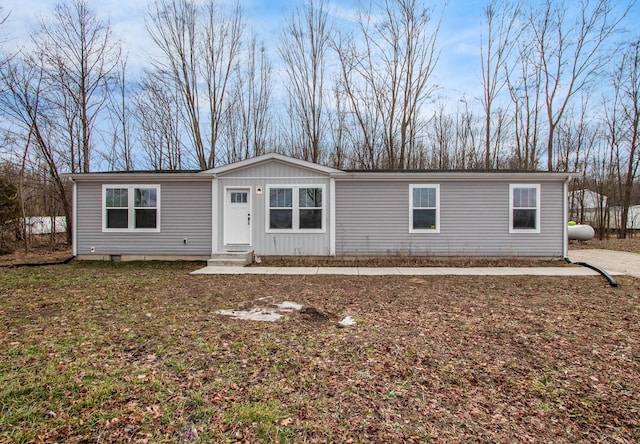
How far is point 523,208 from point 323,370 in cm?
944

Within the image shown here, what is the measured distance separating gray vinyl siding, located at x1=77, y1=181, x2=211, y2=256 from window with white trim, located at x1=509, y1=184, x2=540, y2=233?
31.4ft

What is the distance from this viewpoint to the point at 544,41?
17219 mm

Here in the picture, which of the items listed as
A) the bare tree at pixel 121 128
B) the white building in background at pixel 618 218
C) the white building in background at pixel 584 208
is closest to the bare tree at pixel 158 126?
the bare tree at pixel 121 128

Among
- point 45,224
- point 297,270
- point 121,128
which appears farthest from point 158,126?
point 297,270

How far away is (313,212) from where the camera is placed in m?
10.1

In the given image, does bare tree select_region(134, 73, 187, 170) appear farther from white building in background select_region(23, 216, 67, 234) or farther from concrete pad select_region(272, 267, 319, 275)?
concrete pad select_region(272, 267, 319, 275)

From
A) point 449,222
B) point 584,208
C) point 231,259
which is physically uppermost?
point 584,208

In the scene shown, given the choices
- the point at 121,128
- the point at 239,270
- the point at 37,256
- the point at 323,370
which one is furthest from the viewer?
the point at 121,128

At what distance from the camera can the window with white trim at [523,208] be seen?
9.83 meters

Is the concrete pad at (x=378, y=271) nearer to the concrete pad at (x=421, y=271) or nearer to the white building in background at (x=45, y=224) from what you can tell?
the concrete pad at (x=421, y=271)

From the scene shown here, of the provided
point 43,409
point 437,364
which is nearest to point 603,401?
point 437,364

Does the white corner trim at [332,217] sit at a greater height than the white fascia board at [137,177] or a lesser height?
lesser

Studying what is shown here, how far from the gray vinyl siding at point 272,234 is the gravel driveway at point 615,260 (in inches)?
315

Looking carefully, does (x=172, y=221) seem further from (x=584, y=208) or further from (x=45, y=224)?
(x=584, y=208)
